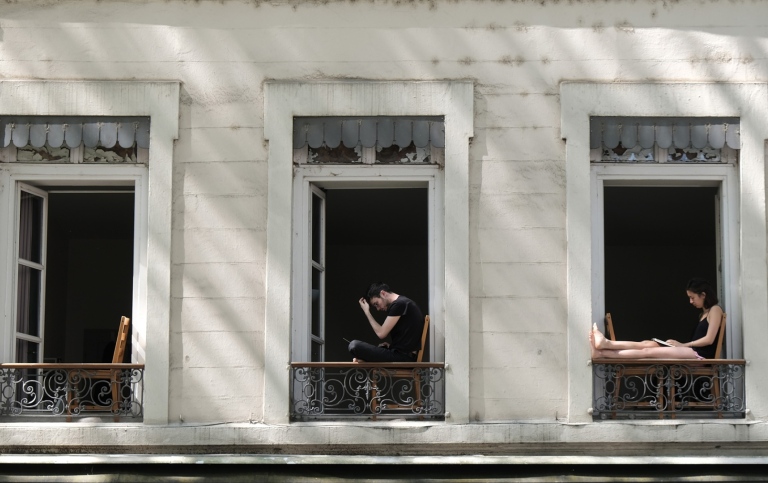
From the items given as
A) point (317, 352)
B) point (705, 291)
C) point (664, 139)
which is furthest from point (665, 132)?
point (317, 352)

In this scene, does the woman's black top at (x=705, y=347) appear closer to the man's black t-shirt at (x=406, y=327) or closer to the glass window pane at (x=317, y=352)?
the man's black t-shirt at (x=406, y=327)

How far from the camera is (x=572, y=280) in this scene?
1080 centimetres

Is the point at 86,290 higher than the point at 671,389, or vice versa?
the point at 86,290

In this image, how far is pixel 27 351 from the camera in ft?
37.3

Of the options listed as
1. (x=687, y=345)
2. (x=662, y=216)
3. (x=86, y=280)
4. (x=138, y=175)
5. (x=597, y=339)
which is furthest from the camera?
(x=86, y=280)

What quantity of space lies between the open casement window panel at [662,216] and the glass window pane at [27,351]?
4.56 meters

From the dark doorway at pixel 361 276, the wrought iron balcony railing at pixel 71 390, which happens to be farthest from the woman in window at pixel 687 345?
the dark doorway at pixel 361 276

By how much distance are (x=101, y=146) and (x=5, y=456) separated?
256 cm

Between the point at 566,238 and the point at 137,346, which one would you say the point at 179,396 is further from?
the point at 566,238

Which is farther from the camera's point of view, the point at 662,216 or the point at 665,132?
the point at 662,216

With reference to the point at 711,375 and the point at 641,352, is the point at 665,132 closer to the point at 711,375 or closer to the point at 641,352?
the point at 641,352

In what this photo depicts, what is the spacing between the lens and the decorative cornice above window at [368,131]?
36.2 feet

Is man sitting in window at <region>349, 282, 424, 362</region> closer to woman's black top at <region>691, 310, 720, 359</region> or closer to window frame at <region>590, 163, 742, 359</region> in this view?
window frame at <region>590, 163, 742, 359</region>

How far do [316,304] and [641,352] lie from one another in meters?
2.64
